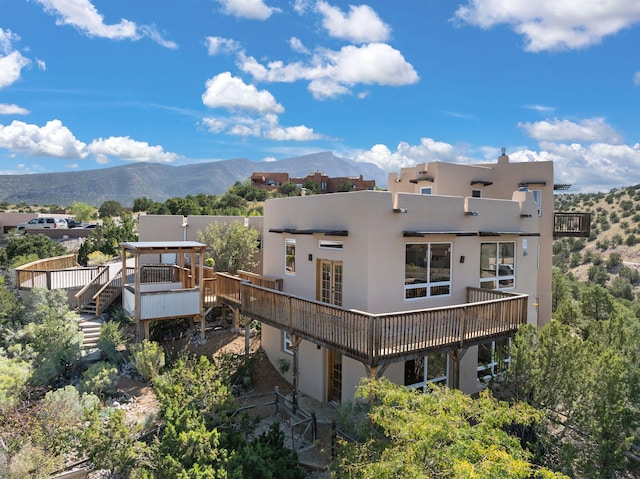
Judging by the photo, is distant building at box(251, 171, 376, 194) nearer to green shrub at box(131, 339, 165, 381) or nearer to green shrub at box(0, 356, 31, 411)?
green shrub at box(131, 339, 165, 381)

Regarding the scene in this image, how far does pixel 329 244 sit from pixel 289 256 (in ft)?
7.95

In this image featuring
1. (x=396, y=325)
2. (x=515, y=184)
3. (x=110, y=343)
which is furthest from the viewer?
(x=515, y=184)

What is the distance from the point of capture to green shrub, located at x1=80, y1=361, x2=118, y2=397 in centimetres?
1175

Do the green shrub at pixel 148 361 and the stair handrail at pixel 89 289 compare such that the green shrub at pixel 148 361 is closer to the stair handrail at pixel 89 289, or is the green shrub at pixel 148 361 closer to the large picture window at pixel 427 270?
the stair handrail at pixel 89 289

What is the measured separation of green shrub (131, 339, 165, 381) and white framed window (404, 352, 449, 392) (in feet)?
25.8

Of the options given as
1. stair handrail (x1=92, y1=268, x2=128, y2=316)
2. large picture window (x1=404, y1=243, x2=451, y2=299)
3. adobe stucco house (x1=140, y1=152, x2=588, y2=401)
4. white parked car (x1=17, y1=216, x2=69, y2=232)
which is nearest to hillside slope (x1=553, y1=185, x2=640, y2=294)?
adobe stucco house (x1=140, y1=152, x2=588, y2=401)

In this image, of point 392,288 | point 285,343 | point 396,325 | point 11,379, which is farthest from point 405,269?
point 11,379

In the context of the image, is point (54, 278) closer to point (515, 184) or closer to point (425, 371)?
point (425, 371)

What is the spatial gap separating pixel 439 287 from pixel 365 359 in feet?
13.8

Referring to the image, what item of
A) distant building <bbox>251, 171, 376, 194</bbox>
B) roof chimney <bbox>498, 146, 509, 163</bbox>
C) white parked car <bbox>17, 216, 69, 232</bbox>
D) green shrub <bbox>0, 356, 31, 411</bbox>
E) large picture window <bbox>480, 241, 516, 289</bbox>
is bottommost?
green shrub <bbox>0, 356, 31, 411</bbox>

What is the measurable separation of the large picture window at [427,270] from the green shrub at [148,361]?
8.20 m

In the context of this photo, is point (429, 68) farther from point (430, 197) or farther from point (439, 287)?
point (439, 287)

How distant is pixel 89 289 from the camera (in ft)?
55.9

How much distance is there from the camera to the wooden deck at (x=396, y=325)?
8.75 m
